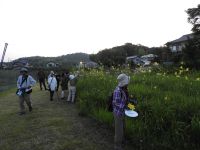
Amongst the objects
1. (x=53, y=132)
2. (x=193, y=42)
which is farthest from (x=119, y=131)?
(x=193, y=42)

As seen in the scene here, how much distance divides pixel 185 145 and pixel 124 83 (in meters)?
1.76

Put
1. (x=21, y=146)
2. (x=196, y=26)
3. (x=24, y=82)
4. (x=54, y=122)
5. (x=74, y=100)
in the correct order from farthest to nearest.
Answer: (x=196, y=26)
(x=74, y=100)
(x=24, y=82)
(x=54, y=122)
(x=21, y=146)

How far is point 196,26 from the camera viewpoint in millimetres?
41500

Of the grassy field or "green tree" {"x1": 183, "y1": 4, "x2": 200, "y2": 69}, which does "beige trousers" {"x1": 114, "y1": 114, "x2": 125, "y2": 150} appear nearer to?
the grassy field

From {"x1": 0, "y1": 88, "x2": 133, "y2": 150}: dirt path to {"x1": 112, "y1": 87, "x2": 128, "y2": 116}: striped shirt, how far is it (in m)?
1.00

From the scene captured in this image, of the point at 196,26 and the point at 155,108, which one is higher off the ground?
the point at 196,26

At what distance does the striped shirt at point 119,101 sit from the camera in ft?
21.3

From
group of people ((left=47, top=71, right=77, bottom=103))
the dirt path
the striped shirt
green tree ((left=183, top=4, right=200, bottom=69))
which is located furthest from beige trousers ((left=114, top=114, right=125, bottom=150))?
green tree ((left=183, top=4, right=200, bottom=69))

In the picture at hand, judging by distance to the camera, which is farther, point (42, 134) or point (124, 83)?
point (42, 134)

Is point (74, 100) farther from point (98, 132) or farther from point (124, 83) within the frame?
point (124, 83)

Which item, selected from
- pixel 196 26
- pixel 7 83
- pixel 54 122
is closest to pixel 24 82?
pixel 54 122

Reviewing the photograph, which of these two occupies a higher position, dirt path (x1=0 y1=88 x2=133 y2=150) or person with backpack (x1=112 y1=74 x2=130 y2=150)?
person with backpack (x1=112 y1=74 x2=130 y2=150)

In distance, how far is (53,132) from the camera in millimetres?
8453

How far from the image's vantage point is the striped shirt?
648cm
